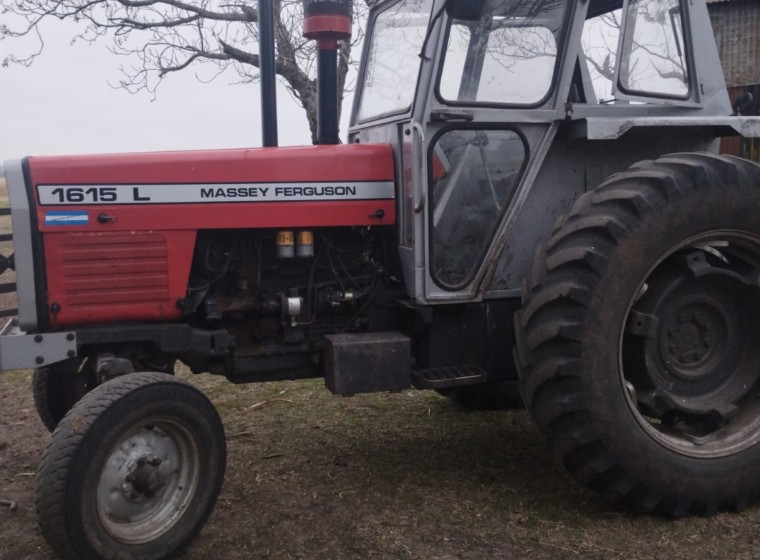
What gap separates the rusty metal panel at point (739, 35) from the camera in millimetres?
15680

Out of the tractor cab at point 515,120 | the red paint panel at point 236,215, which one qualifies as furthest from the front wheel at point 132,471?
the tractor cab at point 515,120

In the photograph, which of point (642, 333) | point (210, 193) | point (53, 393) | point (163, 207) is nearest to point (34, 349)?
point (53, 393)

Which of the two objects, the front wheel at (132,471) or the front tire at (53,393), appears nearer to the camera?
the front wheel at (132,471)

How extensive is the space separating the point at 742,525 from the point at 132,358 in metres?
2.85

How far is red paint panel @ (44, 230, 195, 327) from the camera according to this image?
145 inches

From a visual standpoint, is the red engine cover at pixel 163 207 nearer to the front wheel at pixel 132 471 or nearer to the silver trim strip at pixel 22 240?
the silver trim strip at pixel 22 240

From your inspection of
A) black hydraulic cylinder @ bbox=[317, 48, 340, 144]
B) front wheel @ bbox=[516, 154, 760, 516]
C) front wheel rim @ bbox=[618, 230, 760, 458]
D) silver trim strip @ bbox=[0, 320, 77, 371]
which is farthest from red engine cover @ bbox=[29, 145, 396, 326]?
front wheel rim @ bbox=[618, 230, 760, 458]

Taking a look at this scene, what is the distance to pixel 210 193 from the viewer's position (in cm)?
387

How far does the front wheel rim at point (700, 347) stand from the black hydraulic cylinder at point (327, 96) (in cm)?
173

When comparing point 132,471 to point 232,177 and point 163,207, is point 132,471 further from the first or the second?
point 232,177

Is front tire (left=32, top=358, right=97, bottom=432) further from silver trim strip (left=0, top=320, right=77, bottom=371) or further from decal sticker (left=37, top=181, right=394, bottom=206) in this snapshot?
decal sticker (left=37, top=181, right=394, bottom=206)

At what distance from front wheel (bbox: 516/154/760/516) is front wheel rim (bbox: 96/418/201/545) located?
152 cm

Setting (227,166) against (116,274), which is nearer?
(116,274)

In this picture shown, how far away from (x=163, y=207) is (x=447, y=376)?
1.55 meters
